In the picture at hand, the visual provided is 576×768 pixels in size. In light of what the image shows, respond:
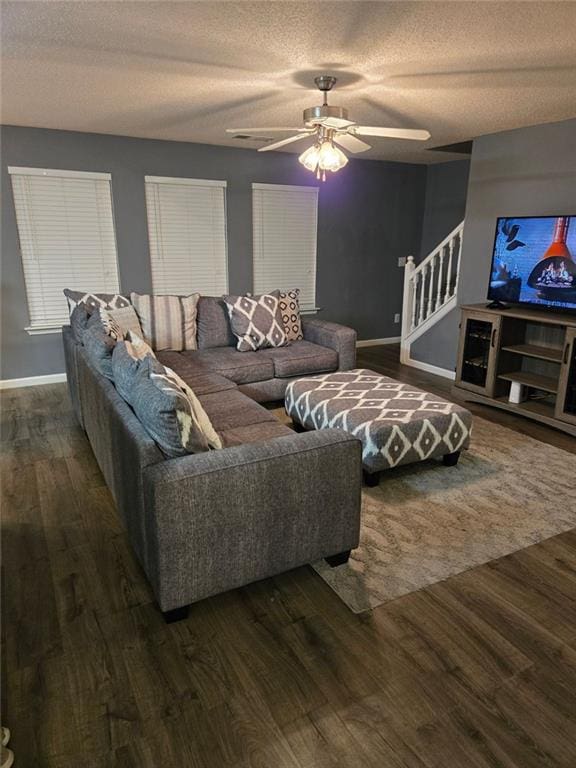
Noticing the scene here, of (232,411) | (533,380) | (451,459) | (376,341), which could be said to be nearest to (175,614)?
(232,411)

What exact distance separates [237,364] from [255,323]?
1.75 feet

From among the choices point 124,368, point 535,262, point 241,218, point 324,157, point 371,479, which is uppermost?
point 324,157

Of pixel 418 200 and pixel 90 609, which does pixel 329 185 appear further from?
pixel 90 609

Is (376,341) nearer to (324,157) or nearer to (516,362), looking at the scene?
(516,362)

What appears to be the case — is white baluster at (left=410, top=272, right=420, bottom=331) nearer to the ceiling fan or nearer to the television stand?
the television stand

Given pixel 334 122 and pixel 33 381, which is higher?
pixel 334 122

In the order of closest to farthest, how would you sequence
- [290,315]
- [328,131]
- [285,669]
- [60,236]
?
[285,669]
[328,131]
[290,315]
[60,236]

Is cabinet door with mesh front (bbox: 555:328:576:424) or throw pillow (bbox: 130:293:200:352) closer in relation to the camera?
cabinet door with mesh front (bbox: 555:328:576:424)

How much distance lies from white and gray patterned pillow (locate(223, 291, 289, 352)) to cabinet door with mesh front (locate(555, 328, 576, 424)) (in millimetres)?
2262

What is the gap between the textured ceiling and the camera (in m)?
2.09

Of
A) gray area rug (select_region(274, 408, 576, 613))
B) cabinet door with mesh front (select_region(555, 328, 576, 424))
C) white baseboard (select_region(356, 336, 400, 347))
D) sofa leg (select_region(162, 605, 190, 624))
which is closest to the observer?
sofa leg (select_region(162, 605, 190, 624))

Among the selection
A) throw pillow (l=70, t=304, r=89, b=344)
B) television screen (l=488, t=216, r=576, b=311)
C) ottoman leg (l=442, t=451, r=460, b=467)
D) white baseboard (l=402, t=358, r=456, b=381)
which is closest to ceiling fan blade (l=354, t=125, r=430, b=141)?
television screen (l=488, t=216, r=576, b=311)

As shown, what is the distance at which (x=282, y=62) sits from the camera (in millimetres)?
2680

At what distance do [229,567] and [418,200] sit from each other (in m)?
6.12
